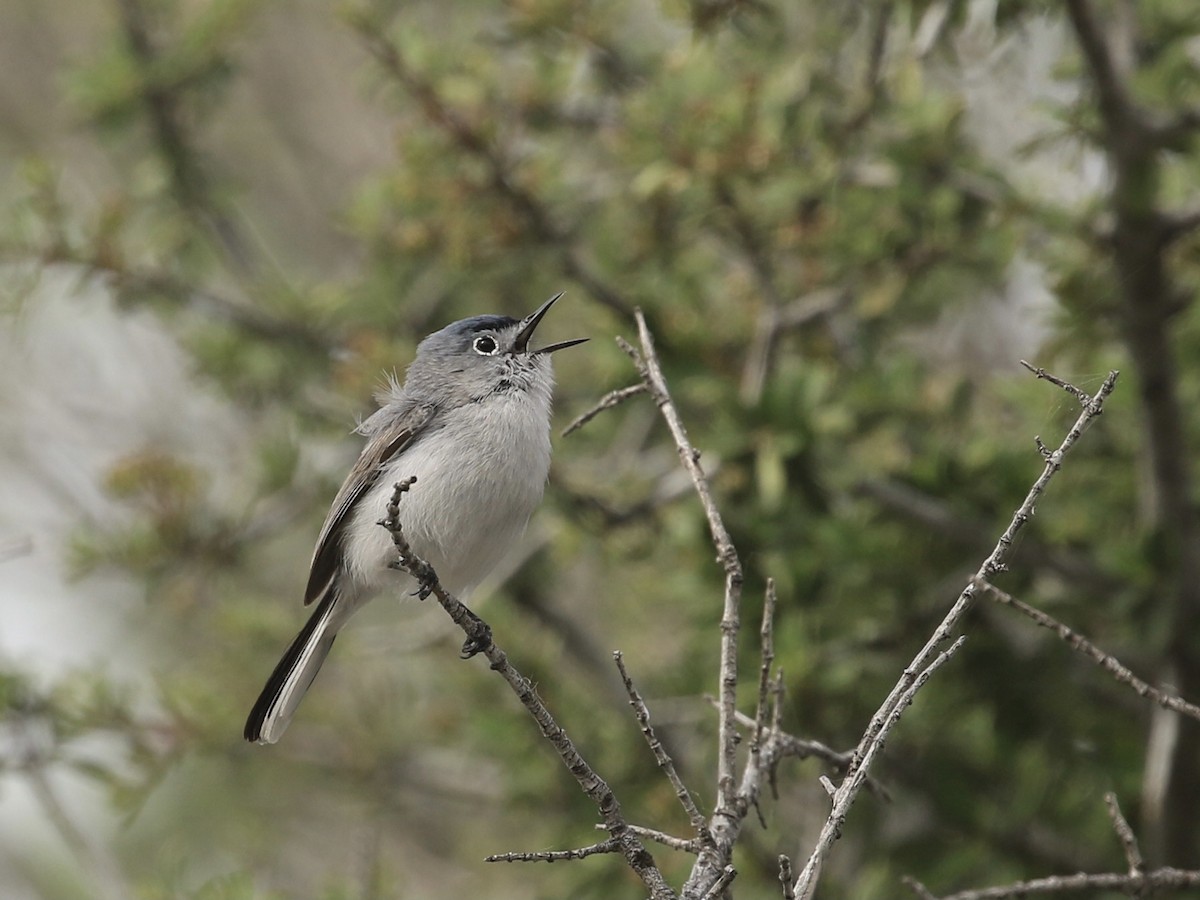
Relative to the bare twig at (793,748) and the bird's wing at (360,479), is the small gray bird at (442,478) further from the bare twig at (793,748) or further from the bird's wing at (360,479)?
the bare twig at (793,748)

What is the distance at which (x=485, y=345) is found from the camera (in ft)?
11.8

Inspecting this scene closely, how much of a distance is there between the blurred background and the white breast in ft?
2.28

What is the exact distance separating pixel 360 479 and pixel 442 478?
0.40 metres

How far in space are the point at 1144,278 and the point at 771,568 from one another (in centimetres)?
124

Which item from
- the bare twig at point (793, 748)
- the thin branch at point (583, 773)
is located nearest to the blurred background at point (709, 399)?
the bare twig at point (793, 748)

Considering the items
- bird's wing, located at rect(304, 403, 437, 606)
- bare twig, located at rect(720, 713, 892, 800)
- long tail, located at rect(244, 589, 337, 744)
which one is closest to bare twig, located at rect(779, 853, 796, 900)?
bare twig, located at rect(720, 713, 892, 800)

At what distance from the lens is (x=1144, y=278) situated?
3654mm

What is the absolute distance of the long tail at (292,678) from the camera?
3199 mm

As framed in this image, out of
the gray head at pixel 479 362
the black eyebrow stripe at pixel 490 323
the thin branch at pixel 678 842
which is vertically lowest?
the thin branch at pixel 678 842

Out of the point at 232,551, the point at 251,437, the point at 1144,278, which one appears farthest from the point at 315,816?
the point at 1144,278

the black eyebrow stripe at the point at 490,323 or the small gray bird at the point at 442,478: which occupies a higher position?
the black eyebrow stripe at the point at 490,323

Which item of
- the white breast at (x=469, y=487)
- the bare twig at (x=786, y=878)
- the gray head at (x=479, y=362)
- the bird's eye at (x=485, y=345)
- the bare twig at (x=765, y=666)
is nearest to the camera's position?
the bare twig at (x=786, y=878)

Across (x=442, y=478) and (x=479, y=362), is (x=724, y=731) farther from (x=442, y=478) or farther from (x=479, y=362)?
(x=479, y=362)

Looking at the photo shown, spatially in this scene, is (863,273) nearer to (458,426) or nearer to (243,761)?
(458,426)
